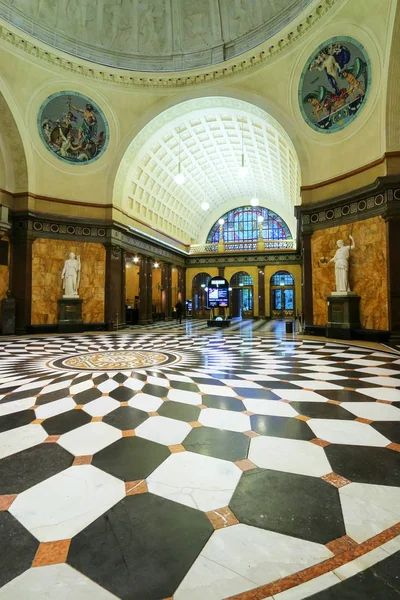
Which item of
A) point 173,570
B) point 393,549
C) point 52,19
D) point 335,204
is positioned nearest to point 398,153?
point 335,204

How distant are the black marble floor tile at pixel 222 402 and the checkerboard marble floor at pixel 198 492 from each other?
23mm

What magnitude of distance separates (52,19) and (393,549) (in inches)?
651

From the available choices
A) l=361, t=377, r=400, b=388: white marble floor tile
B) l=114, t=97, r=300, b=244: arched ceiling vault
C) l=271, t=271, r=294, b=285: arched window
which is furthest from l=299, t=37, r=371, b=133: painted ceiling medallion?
l=271, t=271, r=294, b=285: arched window

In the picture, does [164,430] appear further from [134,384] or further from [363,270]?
[363,270]

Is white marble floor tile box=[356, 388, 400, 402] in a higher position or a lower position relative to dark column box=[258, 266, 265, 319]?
lower

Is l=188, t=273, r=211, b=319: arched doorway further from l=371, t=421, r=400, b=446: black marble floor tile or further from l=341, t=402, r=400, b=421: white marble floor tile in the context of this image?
l=371, t=421, r=400, b=446: black marble floor tile

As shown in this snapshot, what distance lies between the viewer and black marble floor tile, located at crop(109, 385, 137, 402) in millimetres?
3566

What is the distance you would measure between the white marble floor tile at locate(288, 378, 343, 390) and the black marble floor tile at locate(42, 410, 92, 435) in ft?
9.18

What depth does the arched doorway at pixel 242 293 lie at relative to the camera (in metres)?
24.2

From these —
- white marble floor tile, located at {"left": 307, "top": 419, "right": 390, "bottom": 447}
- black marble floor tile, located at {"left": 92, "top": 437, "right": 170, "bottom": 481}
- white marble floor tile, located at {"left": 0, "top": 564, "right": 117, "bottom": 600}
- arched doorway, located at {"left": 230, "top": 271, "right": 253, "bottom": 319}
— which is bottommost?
black marble floor tile, located at {"left": 92, "top": 437, "right": 170, "bottom": 481}

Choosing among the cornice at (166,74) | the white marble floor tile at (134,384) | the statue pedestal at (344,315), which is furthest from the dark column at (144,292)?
the white marble floor tile at (134,384)

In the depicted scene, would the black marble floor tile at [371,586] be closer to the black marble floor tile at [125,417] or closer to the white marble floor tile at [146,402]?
the black marble floor tile at [125,417]

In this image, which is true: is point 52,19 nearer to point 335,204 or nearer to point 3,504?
point 335,204

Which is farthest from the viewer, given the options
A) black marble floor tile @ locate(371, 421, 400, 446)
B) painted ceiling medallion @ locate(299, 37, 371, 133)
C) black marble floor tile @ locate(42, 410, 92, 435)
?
painted ceiling medallion @ locate(299, 37, 371, 133)
